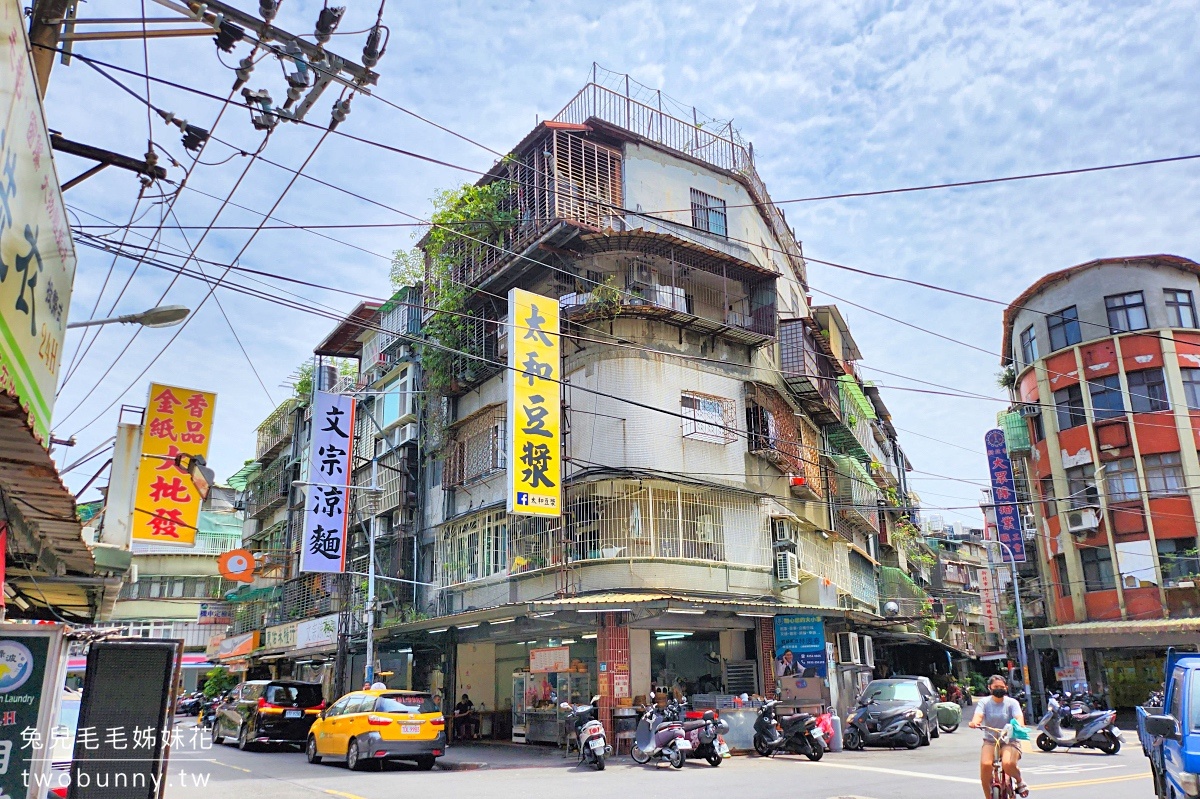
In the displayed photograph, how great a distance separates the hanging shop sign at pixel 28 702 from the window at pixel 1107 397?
36.0 m

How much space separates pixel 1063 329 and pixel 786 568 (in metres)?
21.3

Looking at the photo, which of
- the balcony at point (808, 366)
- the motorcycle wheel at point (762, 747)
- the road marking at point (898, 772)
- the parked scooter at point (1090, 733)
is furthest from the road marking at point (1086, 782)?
the balcony at point (808, 366)

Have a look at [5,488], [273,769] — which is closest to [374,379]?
[273,769]

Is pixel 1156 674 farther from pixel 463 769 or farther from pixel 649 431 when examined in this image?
pixel 463 769

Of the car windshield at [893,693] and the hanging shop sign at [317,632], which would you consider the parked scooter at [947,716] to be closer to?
the car windshield at [893,693]

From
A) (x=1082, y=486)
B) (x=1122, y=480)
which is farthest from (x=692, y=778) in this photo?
(x=1082, y=486)

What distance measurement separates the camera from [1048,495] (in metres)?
36.4

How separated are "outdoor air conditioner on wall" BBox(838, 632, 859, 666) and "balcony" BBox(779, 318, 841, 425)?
22.3 ft

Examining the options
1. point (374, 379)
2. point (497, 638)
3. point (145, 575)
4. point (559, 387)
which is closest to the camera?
point (559, 387)

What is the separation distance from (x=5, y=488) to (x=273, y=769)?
11405mm

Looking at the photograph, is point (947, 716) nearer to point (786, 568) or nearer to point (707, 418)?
point (786, 568)

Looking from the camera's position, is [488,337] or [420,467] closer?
[488,337]

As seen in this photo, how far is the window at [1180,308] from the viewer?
113 feet

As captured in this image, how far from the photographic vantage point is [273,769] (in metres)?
16.5
